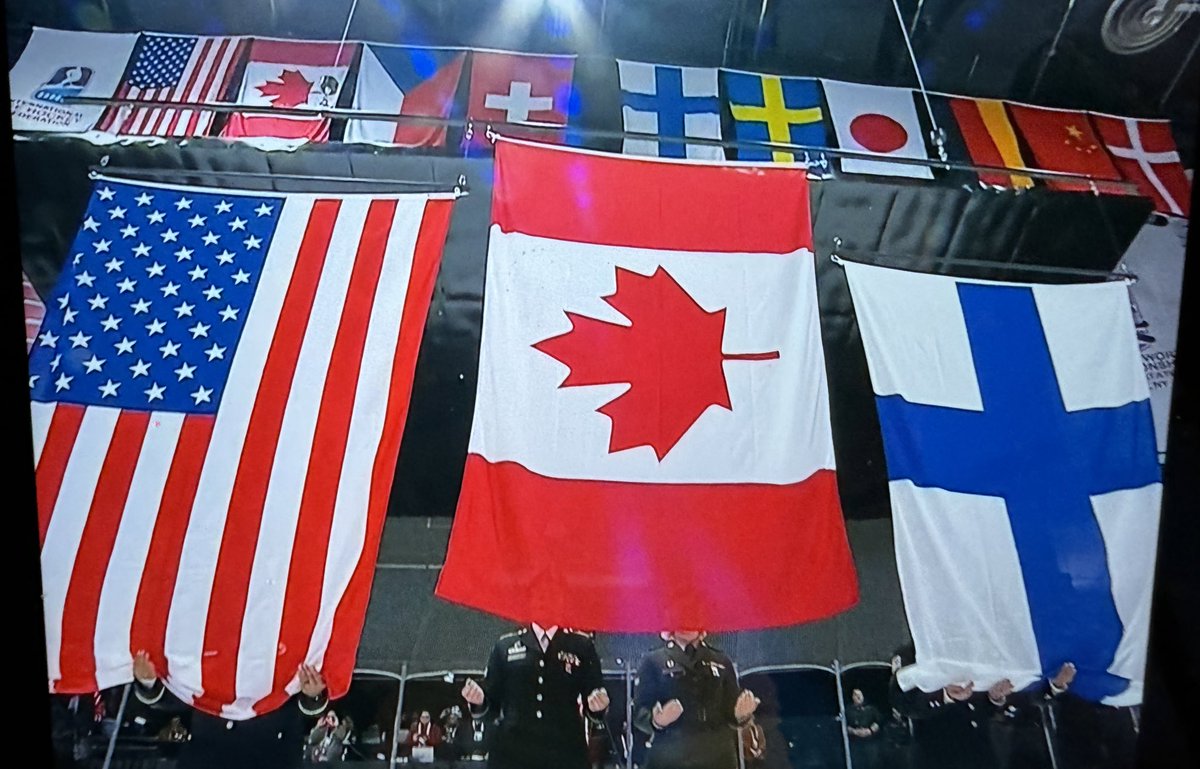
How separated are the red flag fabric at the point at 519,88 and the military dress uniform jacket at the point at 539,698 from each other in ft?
7.48

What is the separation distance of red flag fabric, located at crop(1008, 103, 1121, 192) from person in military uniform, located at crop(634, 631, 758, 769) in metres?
2.91

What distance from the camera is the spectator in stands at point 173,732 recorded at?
3.42 m

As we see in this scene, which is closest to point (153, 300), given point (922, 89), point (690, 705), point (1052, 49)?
point (690, 705)

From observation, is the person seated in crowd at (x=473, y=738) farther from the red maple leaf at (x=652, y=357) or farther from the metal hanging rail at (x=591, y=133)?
the metal hanging rail at (x=591, y=133)

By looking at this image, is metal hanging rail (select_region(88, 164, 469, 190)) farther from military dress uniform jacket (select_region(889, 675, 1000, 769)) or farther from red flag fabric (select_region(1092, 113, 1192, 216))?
red flag fabric (select_region(1092, 113, 1192, 216))

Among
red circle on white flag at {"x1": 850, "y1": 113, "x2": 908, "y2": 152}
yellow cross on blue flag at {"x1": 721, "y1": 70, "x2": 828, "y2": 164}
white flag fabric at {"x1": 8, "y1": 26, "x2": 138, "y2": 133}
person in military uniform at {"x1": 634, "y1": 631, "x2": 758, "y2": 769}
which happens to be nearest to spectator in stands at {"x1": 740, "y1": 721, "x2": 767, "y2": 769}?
person in military uniform at {"x1": 634, "y1": 631, "x2": 758, "y2": 769}

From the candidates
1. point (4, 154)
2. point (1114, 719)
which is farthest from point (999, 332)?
point (4, 154)

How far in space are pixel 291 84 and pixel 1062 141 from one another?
3.76 meters

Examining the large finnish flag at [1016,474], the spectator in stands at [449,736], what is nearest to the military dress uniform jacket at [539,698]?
the spectator in stands at [449,736]

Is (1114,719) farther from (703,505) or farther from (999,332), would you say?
(703,505)

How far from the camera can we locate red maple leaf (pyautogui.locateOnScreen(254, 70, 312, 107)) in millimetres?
4516

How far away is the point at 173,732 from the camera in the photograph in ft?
11.3

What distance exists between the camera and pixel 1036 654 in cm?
295

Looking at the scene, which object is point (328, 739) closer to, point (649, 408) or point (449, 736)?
point (449, 736)
